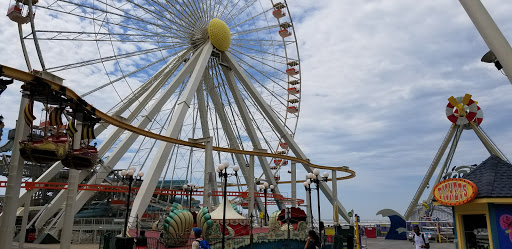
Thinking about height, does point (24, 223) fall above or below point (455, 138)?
below

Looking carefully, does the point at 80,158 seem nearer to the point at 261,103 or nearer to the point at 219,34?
the point at 219,34

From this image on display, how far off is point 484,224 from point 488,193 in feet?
4.97

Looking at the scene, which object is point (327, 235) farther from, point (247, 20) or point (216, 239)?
point (247, 20)

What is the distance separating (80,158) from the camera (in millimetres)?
9523

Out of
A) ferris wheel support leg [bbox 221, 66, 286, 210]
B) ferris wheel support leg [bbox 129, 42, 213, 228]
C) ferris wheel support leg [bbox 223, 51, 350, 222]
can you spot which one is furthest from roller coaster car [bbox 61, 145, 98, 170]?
ferris wheel support leg [bbox 223, 51, 350, 222]

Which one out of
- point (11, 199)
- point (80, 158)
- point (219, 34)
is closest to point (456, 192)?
point (80, 158)

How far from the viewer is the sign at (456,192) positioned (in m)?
9.63

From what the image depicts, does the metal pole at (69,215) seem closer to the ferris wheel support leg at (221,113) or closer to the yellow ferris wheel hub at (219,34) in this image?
the yellow ferris wheel hub at (219,34)

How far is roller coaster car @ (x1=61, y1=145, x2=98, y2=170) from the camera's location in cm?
939

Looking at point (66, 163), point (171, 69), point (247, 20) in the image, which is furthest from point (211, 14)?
point (66, 163)

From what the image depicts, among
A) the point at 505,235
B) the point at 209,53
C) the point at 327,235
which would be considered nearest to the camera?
the point at 505,235

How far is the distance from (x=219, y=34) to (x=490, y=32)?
21.3m

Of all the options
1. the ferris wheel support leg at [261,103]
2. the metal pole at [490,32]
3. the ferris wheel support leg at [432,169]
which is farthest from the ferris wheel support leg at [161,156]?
the ferris wheel support leg at [432,169]

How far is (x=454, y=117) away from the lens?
1140 inches
